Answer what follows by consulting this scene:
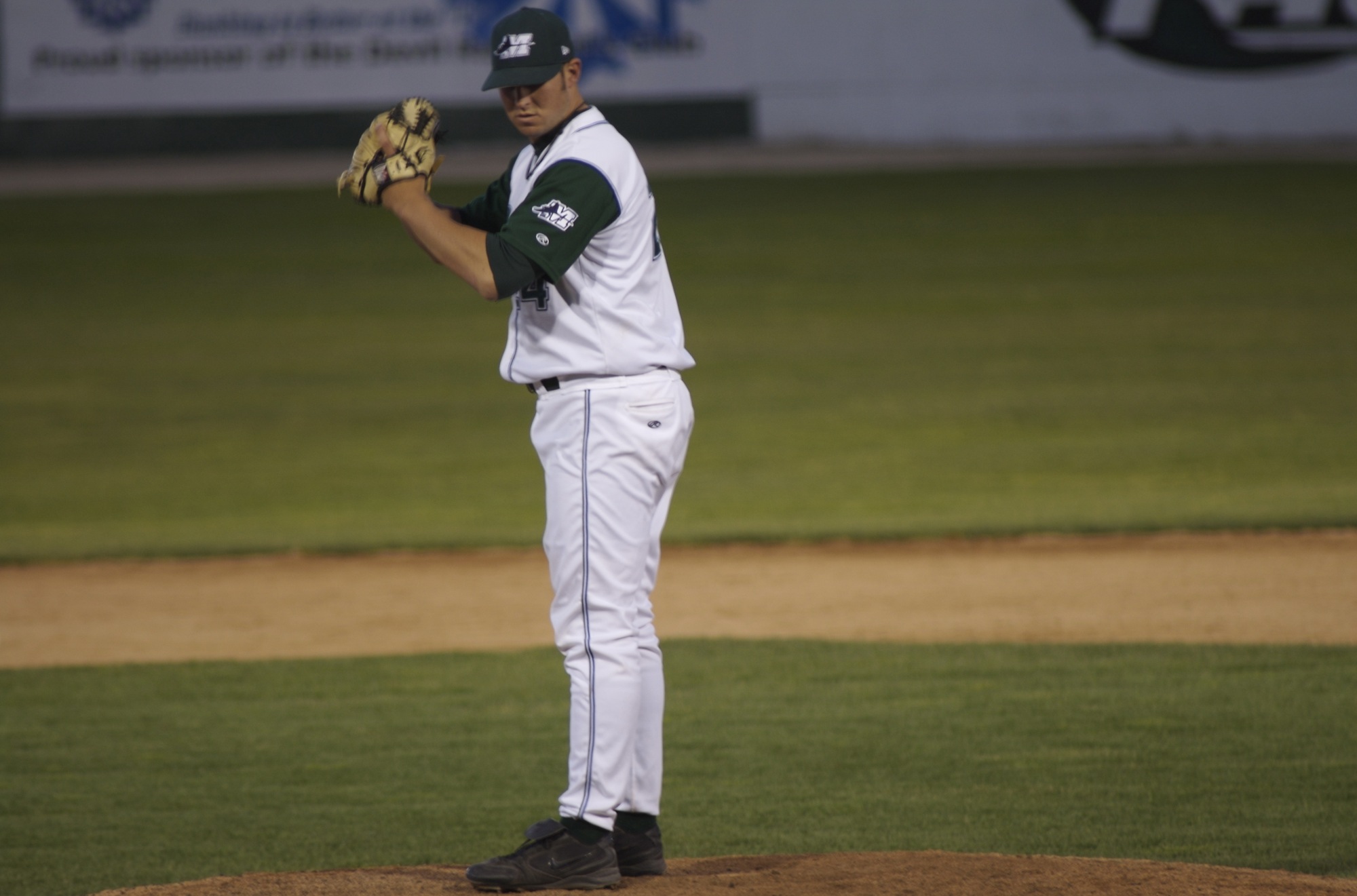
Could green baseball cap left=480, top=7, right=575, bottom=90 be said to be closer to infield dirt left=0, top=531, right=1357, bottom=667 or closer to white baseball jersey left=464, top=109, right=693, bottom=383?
white baseball jersey left=464, top=109, right=693, bottom=383

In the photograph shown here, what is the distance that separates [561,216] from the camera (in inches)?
135

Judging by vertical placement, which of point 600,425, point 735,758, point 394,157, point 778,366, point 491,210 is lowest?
point 735,758

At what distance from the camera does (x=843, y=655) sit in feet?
22.5

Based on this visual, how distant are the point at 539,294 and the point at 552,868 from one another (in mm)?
1246

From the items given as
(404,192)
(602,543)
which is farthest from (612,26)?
(602,543)

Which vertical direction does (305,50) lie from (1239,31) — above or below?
below

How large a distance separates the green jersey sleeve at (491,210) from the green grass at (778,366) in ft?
19.1

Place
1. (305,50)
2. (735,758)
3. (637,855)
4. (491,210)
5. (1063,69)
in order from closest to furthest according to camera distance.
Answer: (637,855)
(491,210)
(735,758)
(305,50)
(1063,69)

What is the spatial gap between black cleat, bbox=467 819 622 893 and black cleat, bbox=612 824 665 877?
5.6 inches

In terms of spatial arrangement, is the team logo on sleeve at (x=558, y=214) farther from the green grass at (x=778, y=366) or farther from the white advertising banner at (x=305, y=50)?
the white advertising banner at (x=305, y=50)

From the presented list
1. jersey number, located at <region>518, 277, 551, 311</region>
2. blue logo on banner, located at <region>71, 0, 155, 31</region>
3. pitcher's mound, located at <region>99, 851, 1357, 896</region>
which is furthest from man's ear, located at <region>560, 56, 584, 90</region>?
blue logo on banner, located at <region>71, 0, 155, 31</region>

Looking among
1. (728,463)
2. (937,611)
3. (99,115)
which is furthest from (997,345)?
(99,115)

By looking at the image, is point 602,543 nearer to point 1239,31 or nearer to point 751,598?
point 751,598

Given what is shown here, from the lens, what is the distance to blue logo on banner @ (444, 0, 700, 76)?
82.1ft
